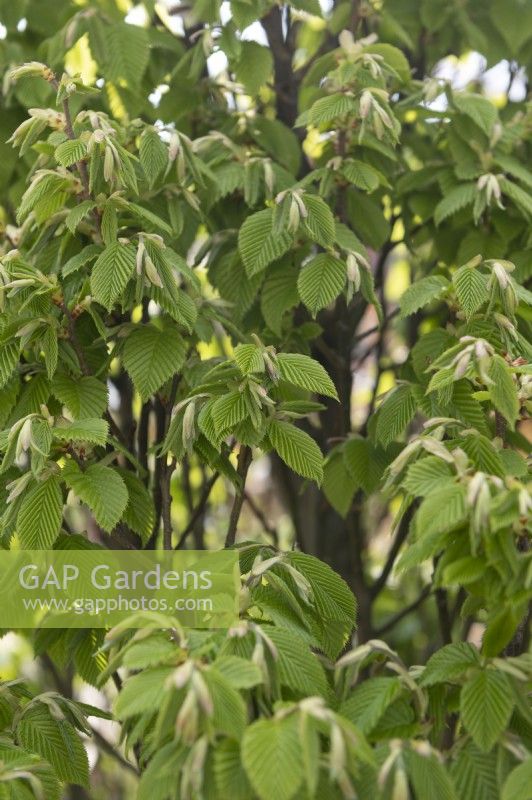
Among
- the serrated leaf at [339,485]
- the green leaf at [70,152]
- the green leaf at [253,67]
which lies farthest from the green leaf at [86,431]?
the green leaf at [253,67]

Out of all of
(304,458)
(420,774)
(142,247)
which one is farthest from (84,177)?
(420,774)

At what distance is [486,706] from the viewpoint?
1172 millimetres

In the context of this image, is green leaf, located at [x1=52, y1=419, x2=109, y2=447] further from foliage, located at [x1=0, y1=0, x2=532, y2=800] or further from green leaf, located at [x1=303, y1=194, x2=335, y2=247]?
green leaf, located at [x1=303, y1=194, x2=335, y2=247]

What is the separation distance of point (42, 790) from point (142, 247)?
0.77 meters

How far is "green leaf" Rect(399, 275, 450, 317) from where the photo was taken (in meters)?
1.52

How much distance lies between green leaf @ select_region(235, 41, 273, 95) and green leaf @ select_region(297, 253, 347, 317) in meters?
0.53

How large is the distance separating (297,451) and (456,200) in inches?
25.1

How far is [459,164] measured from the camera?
186 cm

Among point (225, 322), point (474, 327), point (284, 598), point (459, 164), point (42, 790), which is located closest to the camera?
point (42, 790)

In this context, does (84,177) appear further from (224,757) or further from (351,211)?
(224,757)

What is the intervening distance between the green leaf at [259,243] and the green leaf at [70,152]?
1.02ft

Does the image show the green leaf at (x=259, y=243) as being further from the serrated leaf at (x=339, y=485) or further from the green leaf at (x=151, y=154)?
the serrated leaf at (x=339, y=485)

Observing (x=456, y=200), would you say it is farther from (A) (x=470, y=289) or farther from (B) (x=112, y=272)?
(B) (x=112, y=272)

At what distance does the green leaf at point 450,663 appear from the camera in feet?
4.05
